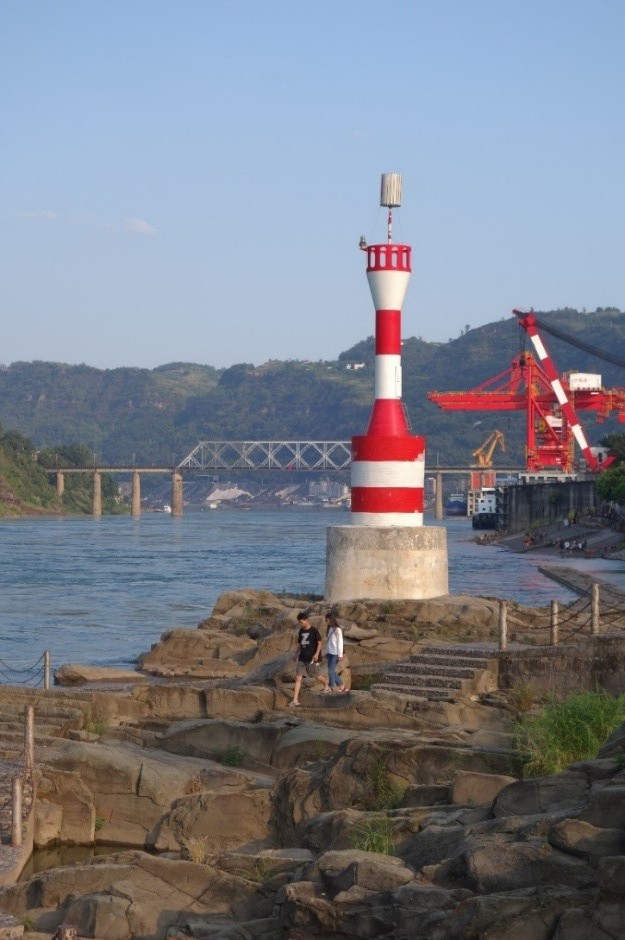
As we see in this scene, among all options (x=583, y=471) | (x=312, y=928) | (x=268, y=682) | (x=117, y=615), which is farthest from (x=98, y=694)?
(x=583, y=471)

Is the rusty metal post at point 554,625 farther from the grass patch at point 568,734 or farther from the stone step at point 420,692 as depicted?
the grass patch at point 568,734

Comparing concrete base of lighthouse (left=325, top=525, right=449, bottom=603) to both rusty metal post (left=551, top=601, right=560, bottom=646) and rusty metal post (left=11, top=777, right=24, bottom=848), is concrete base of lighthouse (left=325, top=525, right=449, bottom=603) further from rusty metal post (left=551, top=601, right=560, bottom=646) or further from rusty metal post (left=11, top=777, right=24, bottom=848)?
rusty metal post (left=11, top=777, right=24, bottom=848)

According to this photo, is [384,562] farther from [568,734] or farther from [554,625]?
[568,734]

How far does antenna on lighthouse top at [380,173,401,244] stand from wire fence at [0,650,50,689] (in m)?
9.67

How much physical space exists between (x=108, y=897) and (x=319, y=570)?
177 feet

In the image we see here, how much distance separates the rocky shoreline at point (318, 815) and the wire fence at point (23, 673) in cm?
462

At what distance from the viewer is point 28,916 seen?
1145 cm

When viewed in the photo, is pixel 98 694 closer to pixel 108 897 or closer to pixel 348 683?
pixel 348 683

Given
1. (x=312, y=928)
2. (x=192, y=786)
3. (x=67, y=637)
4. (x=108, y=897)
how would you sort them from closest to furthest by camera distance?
(x=312, y=928) < (x=108, y=897) < (x=192, y=786) < (x=67, y=637)

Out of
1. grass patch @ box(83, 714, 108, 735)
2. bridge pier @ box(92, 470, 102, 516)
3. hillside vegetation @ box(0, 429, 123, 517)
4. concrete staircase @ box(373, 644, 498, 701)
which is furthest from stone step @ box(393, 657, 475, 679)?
bridge pier @ box(92, 470, 102, 516)

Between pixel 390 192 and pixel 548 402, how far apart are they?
98587 mm

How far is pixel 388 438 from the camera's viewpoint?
25.4m

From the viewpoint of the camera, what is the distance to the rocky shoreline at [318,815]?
32.1ft

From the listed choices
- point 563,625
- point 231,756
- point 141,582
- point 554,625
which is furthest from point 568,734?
point 141,582
